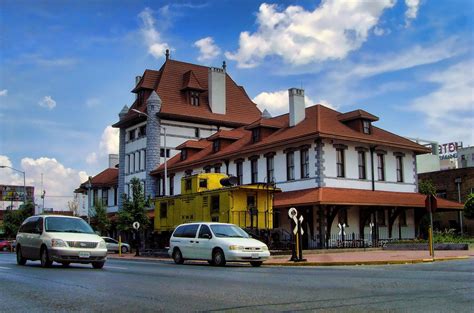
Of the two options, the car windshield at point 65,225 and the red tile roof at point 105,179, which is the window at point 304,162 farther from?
the red tile roof at point 105,179

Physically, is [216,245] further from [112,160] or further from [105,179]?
[112,160]

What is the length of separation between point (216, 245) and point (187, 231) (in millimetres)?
2287

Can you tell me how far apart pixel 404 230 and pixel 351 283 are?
29.0 meters

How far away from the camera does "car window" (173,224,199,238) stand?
2314 cm

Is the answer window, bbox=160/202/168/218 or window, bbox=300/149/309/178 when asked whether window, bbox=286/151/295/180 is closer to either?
window, bbox=300/149/309/178

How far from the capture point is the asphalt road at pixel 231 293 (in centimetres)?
922

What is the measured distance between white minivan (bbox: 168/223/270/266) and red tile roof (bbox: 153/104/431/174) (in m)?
14.7

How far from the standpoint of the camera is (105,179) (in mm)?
66688

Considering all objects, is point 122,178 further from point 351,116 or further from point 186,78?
point 351,116

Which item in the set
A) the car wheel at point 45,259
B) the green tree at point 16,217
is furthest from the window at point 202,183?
the green tree at point 16,217

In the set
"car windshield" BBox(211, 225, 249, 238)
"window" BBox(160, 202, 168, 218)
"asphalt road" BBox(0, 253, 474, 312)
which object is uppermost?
"window" BBox(160, 202, 168, 218)

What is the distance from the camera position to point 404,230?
4062 centimetres

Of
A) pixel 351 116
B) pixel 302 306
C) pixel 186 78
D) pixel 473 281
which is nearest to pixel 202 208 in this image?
pixel 351 116

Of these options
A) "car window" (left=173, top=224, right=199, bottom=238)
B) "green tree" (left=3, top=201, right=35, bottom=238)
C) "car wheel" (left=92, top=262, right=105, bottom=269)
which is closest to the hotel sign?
"green tree" (left=3, top=201, right=35, bottom=238)
